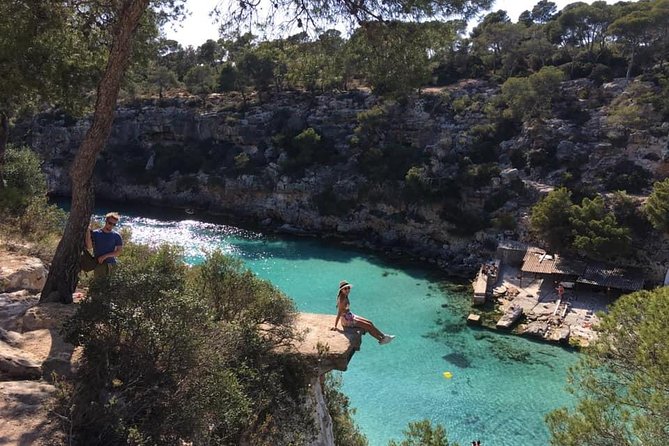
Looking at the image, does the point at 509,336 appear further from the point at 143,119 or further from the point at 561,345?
the point at 143,119

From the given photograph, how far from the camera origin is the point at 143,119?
1699 inches

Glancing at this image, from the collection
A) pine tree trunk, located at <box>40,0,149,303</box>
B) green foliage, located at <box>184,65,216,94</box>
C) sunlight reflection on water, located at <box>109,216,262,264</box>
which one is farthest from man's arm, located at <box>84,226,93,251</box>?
green foliage, located at <box>184,65,216,94</box>

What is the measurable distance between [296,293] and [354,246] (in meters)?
8.74

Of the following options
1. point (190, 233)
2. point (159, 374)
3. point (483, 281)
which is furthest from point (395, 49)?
point (190, 233)

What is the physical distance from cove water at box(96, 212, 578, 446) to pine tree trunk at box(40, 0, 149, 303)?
3.51 m

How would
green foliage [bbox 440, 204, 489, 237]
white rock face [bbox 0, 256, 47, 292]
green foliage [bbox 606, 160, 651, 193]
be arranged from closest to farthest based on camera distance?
white rock face [bbox 0, 256, 47, 292]
green foliage [bbox 606, 160, 651, 193]
green foliage [bbox 440, 204, 489, 237]

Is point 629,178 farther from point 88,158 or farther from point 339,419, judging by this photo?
point 88,158

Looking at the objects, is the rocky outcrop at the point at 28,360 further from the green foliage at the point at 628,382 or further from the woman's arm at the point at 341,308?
the green foliage at the point at 628,382

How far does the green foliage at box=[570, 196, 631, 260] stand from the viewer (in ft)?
70.7

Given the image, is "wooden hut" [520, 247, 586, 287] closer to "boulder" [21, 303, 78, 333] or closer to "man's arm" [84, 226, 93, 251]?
"man's arm" [84, 226, 93, 251]

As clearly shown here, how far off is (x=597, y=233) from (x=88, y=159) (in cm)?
2252

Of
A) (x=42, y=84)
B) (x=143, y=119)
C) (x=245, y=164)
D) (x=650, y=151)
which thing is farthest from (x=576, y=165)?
(x=143, y=119)

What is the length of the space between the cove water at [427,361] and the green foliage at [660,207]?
9.11 metres

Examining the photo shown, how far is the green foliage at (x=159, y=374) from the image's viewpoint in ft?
14.6
